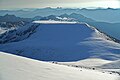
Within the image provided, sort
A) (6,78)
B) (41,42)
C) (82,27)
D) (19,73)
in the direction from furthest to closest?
1. (82,27)
2. (41,42)
3. (19,73)
4. (6,78)

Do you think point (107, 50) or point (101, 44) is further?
point (101, 44)

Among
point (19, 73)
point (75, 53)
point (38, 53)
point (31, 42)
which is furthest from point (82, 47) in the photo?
point (19, 73)

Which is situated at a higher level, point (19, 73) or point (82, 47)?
point (19, 73)

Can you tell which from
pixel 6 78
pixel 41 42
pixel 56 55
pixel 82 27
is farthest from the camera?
pixel 82 27

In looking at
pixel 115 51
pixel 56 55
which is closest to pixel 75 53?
pixel 56 55

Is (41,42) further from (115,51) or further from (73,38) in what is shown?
(115,51)

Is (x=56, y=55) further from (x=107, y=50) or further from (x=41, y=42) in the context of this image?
(x=41, y=42)
